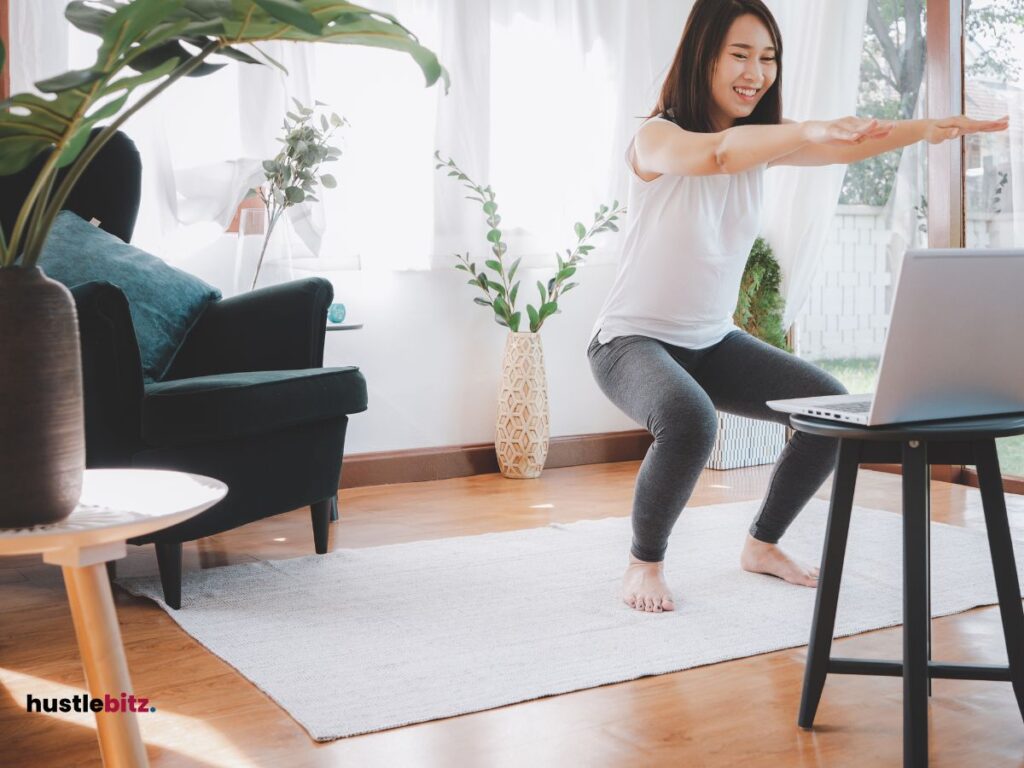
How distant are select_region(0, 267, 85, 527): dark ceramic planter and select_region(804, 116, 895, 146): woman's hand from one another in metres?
1.04

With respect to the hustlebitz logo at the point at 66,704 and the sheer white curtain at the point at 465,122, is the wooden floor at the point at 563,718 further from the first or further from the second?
the sheer white curtain at the point at 465,122

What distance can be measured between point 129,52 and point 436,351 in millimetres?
3011

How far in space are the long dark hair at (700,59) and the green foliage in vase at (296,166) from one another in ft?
4.36

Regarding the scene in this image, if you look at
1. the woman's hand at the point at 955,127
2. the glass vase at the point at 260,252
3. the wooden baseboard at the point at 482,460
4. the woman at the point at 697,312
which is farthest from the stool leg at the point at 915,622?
the glass vase at the point at 260,252

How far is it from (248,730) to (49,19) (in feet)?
7.93

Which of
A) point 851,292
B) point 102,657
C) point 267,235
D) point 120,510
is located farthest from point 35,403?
point 851,292

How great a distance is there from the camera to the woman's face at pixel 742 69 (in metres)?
2.25

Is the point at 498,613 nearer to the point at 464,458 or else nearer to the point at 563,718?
the point at 563,718

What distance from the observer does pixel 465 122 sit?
3.93m

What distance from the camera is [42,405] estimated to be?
102cm

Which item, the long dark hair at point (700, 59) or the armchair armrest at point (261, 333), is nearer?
the long dark hair at point (700, 59)

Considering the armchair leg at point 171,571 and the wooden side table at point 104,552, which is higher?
the wooden side table at point 104,552

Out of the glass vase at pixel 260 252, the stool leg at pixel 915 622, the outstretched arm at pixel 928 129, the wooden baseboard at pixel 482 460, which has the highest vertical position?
the outstretched arm at pixel 928 129

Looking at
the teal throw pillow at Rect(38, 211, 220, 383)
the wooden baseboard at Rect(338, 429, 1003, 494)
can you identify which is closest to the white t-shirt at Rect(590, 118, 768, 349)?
the teal throw pillow at Rect(38, 211, 220, 383)
